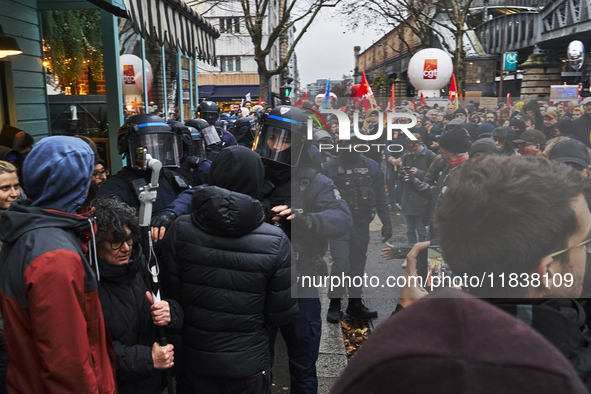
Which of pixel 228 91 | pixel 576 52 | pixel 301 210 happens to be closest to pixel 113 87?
pixel 301 210

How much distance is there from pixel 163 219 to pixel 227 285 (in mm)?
968

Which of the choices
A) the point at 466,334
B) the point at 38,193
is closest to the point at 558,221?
the point at 466,334

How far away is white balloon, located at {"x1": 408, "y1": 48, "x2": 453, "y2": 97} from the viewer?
13422 millimetres

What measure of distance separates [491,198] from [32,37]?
7.35 meters

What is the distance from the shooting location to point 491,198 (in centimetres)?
118

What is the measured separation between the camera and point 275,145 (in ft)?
11.7

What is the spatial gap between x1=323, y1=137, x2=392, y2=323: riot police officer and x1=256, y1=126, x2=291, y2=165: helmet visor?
95 cm

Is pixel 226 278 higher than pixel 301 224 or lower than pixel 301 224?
lower

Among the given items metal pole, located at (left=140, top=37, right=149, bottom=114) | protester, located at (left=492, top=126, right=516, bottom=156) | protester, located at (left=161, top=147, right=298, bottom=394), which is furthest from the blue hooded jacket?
metal pole, located at (left=140, top=37, right=149, bottom=114)

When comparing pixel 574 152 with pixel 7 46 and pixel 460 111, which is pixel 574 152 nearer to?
pixel 460 111

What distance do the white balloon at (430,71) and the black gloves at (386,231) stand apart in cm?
1192

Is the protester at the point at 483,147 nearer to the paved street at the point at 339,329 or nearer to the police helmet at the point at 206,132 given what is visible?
the paved street at the point at 339,329

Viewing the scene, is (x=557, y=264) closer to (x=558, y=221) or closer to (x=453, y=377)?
(x=558, y=221)

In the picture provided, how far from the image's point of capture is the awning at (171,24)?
432 centimetres
